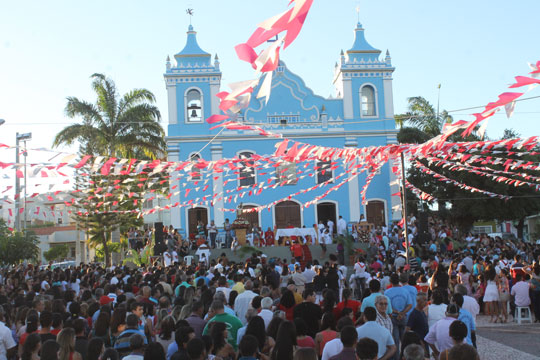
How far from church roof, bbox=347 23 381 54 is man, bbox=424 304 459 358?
2918 centimetres

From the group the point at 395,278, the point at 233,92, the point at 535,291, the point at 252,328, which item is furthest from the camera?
the point at 535,291

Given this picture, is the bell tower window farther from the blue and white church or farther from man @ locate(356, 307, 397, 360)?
man @ locate(356, 307, 397, 360)

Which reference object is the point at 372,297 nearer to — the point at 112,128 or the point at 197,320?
the point at 197,320

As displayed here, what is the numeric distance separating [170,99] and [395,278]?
86.1ft

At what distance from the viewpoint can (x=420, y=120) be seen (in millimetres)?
40469

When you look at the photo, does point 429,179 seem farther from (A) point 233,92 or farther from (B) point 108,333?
(A) point 233,92

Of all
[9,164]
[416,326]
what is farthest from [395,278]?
[9,164]

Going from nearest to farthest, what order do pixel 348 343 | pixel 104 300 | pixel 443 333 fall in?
pixel 348 343, pixel 443 333, pixel 104 300

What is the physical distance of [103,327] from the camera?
24.4 ft

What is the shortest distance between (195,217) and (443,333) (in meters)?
26.9

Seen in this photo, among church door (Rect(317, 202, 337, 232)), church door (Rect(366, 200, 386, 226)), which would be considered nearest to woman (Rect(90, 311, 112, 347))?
church door (Rect(317, 202, 337, 232))

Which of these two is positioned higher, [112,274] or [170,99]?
[170,99]

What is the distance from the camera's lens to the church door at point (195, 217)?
33.2 m

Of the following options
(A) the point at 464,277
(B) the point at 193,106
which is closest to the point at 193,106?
(B) the point at 193,106
